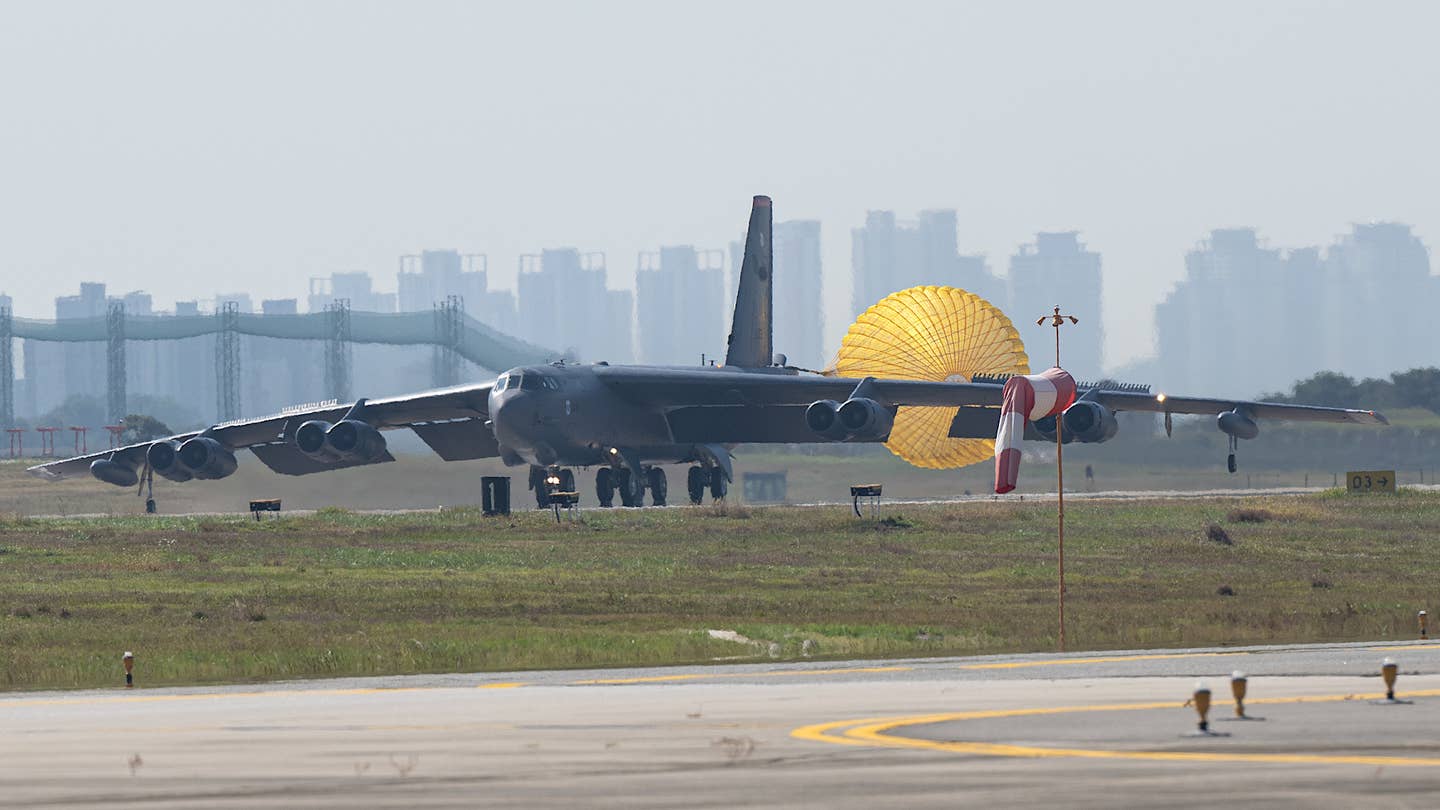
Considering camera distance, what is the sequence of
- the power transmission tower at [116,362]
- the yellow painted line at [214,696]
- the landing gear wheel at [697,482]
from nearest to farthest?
the yellow painted line at [214,696], the landing gear wheel at [697,482], the power transmission tower at [116,362]

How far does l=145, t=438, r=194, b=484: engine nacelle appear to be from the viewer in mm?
61719

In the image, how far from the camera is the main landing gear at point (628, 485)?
64.2 meters

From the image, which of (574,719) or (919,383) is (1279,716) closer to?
(574,719)

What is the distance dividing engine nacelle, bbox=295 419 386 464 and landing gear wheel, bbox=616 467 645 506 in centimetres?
792

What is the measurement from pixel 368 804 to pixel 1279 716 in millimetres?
7013

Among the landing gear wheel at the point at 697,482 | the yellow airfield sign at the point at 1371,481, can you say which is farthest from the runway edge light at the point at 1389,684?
the yellow airfield sign at the point at 1371,481

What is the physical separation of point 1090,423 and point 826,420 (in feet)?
25.6

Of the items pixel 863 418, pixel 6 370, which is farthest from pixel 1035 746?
pixel 6 370

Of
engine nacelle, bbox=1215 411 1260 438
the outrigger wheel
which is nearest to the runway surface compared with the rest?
engine nacelle, bbox=1215 411 1260 438

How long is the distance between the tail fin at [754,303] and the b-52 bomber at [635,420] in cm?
7

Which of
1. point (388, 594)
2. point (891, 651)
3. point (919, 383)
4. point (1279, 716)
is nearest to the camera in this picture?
point (1279, 716)

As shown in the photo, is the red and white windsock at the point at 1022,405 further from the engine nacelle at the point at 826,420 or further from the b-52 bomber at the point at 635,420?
the engine nacelle at the point at 826,420

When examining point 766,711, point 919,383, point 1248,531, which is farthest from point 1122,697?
point 919,383

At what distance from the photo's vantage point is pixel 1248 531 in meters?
52.8
